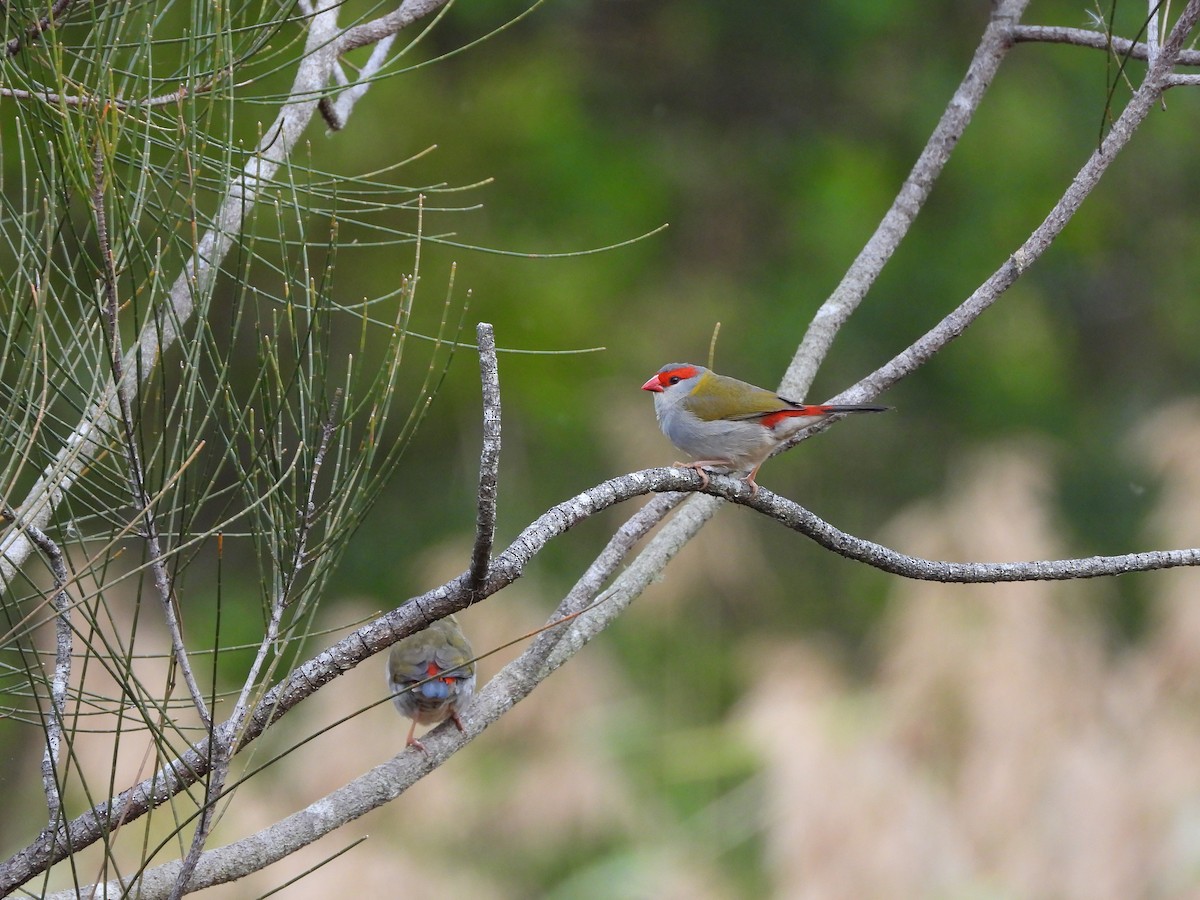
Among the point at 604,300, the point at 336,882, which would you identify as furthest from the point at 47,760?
the point at 604,300

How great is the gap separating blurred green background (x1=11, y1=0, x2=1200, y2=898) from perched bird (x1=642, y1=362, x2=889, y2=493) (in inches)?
228

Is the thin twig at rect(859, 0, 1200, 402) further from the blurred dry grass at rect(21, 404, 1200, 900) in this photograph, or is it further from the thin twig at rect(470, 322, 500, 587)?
the blurred dry grass at rect(21, 404, 1200, 900)

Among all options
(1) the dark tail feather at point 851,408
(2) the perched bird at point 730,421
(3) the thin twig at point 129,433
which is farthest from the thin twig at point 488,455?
(2) the perched bird at point 730,421

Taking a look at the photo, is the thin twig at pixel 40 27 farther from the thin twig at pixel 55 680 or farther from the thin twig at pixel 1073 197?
the thin twig at pixel 1073 197

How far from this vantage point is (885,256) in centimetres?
314

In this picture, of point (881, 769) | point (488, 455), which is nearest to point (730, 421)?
point (488, 455)

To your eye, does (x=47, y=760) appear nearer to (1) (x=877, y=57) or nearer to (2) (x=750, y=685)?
(2) (x=750, y=685)

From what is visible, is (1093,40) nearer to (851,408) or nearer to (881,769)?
(851,408)

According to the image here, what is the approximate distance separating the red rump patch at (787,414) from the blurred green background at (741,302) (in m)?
6.10

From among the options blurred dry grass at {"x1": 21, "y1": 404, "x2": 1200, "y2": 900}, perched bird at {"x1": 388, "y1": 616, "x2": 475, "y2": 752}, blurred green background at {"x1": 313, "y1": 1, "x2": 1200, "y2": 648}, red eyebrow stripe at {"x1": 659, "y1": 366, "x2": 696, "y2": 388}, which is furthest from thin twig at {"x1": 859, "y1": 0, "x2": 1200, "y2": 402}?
blurred green background at {"x1": 313, "y1": 1, "x2": 1200, "y2": 648}

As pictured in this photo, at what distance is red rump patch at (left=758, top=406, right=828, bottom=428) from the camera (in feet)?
10.7

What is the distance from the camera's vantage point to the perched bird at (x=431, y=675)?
12.9 feet

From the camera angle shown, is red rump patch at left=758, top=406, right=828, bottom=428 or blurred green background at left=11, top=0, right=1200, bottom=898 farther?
blurred green background at left=11, top=0, right=1200, bottom=898

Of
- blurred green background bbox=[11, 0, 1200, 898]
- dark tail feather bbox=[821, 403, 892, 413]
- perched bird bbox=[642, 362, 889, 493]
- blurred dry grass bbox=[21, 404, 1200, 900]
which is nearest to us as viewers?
dark tail feather bbox=[821, 403, 892, 413]
